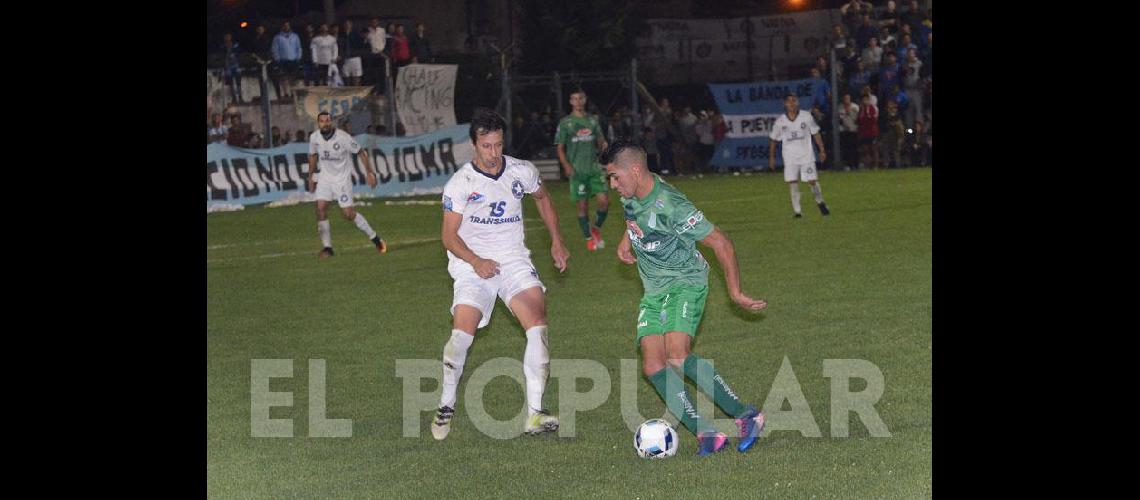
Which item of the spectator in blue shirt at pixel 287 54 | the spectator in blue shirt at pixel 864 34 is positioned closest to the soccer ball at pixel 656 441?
the spectator in blue shirt at pixel 287 54

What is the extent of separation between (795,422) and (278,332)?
248 inches

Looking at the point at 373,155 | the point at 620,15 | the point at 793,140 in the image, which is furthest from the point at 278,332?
the point at 620,15

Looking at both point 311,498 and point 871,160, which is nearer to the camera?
point 311,498

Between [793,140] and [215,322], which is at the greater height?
[793,140]

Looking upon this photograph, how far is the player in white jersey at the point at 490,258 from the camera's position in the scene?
344 inches

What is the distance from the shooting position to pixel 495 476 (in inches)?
305

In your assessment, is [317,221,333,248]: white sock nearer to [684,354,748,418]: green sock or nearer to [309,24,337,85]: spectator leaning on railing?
[684,354,748,418]: green sock

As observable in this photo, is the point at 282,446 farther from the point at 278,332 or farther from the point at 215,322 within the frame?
the point at 215,322

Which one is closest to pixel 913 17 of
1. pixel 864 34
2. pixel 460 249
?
pixel 864 34

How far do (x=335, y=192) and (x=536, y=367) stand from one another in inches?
472

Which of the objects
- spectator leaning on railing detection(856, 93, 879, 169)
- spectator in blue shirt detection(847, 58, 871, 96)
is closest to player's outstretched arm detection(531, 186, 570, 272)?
spectator leaning on railing detection(856, 93, 879, 169)

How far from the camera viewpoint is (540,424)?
28.7ft

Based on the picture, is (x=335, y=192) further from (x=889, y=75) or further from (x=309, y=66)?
(x=889, y=75)
